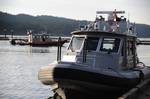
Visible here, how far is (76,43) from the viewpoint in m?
21.3

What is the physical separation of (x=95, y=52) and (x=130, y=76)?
6.02 feet

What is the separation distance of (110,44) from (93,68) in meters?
2.15

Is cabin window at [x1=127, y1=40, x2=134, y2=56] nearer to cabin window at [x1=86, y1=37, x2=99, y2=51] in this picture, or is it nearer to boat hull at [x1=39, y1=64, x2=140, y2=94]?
cabin window at [x1=86, y1=37, x2=99, y2=51]

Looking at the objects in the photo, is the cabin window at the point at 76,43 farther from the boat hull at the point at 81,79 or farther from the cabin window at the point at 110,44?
the boat hull at the point at 81,79

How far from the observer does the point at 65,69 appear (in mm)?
18641

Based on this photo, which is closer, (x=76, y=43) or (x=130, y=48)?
(x=76, y=43)

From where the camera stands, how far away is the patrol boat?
18.8 m

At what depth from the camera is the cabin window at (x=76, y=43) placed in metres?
21.1

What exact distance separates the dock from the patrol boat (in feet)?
1.27

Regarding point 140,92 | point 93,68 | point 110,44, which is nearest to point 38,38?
point 110,44

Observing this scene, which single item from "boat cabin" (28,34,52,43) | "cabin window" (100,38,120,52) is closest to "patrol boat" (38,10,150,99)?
"cabin window" (100,38,120,52)

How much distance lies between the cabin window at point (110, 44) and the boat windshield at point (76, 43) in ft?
3.17

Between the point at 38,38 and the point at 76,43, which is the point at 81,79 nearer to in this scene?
the point at 76,43

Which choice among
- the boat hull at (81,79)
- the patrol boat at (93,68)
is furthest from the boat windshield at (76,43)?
the boat hull at (81,79)
